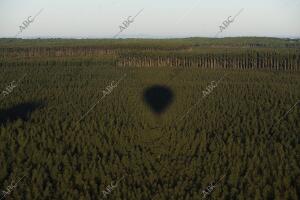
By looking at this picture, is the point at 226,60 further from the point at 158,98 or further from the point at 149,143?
the point at 149,143

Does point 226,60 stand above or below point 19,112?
above

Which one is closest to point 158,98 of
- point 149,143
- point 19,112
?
point 19,112

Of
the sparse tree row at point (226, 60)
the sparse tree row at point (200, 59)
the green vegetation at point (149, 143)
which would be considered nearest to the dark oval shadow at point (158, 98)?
the green vegetation at point (149, 143)

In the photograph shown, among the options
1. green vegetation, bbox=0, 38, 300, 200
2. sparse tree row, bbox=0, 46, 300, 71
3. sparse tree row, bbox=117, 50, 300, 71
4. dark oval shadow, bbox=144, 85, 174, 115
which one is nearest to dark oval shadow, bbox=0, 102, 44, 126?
green vegetation, bbox=0, 38, 300, 200

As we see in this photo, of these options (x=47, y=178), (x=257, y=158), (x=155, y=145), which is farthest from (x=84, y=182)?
(x=257, y=158)

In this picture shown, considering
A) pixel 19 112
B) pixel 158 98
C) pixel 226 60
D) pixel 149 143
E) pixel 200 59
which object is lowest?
pixel 149 143

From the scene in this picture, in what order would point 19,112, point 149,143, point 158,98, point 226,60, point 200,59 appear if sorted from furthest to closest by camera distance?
point 226,60 < point 200,59 < point 158,98 < point 19,112 < point 149,143
